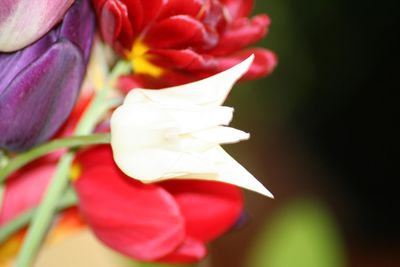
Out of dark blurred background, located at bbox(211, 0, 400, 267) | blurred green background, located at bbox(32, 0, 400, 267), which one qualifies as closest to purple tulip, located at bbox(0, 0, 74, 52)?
blurred green background, located at bbox(32, 0, 400, 267)

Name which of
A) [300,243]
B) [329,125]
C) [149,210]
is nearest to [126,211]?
[149,210]

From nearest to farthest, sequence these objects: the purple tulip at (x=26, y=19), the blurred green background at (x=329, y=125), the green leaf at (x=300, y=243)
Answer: the purple tulip at (x=26, y=19) → the green leaf at (x=300, y=243) → the blurred green background at (x=329, y=125)

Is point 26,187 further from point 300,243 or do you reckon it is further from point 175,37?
point 300,243

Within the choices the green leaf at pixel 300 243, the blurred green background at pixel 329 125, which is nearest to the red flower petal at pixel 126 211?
the green leaf at pixel 300 243

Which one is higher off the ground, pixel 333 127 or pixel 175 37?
pixel 175 37

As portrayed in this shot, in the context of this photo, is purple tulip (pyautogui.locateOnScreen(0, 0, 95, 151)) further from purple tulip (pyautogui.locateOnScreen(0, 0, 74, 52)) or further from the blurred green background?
the blurred green background

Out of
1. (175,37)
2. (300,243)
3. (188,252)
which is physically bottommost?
(300,243)

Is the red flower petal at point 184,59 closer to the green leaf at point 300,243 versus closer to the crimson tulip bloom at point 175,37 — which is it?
the crimson tulip bloom at point 175,37
